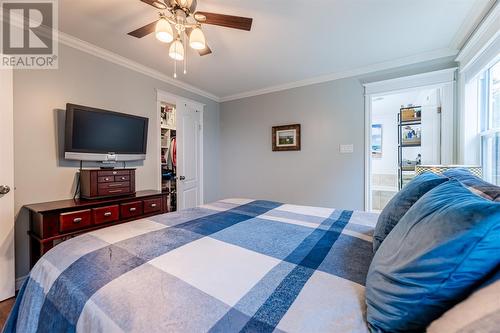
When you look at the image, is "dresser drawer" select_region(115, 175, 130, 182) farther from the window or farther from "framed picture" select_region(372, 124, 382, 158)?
"framed picture" select_region(372, 124, 382, 158)

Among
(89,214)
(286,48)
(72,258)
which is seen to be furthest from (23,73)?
(286,48)

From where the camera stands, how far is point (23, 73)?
6.54ft

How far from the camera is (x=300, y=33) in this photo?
7.13 ft

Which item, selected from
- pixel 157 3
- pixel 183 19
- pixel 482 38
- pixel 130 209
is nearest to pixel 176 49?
pixel 183 19

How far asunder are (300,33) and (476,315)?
2393 millimetres

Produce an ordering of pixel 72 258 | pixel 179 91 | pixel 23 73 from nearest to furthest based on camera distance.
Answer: pixel 72 258 < pixel 23 73 < pixel 179 91

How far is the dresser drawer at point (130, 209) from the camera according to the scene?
7.47 ft

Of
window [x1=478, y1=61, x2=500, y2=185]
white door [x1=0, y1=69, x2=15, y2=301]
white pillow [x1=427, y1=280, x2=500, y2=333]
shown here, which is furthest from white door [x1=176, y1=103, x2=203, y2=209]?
window [x1=478, y1=61, x2=500, y2=185]

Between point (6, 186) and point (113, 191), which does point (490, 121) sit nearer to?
point (113, 191)

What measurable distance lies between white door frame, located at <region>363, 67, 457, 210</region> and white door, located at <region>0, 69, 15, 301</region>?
3.81m

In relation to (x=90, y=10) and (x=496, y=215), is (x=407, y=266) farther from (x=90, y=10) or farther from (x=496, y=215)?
(x=90, y=10)

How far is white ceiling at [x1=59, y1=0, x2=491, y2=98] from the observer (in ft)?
5.91

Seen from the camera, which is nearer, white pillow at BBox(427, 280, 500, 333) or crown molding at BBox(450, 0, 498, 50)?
white pillow at BBox(427, 280, 500, 333)

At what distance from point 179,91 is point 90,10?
64.7 inches
